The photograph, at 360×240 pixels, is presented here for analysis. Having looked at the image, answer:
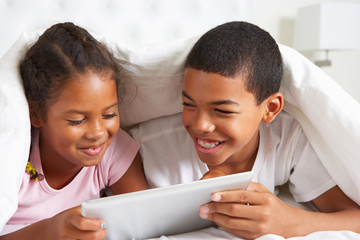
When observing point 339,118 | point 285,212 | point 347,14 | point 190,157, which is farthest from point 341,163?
point 347,14

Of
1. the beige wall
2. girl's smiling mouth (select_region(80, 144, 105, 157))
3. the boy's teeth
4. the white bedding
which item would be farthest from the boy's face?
the beige wall

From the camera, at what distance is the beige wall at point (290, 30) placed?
2551mm

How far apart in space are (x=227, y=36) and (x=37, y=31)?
49cm

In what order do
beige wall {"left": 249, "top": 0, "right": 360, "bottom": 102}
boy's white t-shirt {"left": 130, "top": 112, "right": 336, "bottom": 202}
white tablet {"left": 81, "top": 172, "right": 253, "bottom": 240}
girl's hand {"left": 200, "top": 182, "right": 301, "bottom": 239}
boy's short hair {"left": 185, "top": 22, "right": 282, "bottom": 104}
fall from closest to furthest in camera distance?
white tablet {"left": 81, "top": 172, "right": 253, "bottom": 240}, girl's hand {"left": 200, "top": 182, "right": 301, "bottom": 239}, boy's short hair {"left": 185, "top": 22, "right": 282, "bottom": 104}, boy's white t-shirt {"left": 130, "top": 112, "right": 336, "bottom": 202}, beige wall {"left": 249, "top": 0, "right": 360, "bottom": 102}

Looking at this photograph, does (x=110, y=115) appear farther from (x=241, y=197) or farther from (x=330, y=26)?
(x=330, y=26)

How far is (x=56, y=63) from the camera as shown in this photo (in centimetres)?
88

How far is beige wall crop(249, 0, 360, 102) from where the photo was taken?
255cm

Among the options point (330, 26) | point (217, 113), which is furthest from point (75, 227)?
point (330, 26)

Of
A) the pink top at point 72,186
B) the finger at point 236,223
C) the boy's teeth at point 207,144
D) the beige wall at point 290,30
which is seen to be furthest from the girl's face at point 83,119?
the beige wall at point 290,30

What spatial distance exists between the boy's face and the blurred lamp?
160 cm

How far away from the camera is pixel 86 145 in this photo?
900mm

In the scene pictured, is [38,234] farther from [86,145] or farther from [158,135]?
[158,135]

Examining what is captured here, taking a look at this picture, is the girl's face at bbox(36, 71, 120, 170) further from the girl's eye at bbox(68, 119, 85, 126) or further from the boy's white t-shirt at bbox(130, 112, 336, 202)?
the boy's white t-shirt at bbox(130, 112, 336, 202)

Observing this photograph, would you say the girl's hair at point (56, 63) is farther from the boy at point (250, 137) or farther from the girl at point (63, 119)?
the boy at point (250, 137)
